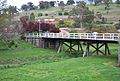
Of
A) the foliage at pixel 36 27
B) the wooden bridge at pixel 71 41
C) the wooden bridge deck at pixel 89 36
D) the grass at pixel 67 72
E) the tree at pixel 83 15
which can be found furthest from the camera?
the tree at pixel 83 15

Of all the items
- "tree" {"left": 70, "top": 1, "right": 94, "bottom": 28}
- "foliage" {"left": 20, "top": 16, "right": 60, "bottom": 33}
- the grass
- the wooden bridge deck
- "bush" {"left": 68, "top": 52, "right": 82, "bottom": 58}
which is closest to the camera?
the grass

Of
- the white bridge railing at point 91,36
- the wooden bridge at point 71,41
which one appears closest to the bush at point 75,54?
the wooden bridge at point 71,41

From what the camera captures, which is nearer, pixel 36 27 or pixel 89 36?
pixel 89 36

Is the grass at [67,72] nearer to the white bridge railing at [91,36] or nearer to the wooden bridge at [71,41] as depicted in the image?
the white bridge railing at [91,36]

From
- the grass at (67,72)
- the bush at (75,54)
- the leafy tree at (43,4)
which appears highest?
the leafy tree at (43,4)

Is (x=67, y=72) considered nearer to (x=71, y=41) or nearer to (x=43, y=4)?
(x=71, y=41)

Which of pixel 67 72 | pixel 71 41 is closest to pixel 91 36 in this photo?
pixel 71 41

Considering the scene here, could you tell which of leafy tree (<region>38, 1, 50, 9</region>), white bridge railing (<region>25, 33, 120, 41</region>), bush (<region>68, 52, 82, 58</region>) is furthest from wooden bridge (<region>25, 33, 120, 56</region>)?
leafy tree (<region>38, 1, 50, 9</region>)

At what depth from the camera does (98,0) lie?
174m

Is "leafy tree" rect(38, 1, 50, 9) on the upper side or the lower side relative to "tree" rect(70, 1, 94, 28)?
upper

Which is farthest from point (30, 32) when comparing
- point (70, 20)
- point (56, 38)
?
point (70, 20)

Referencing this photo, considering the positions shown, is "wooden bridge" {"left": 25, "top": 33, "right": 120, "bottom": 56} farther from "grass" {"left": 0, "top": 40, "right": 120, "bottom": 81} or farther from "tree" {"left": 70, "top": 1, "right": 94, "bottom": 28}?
"tree" {"left": 70, "top": 1, "right": 94, "bottom": 28}

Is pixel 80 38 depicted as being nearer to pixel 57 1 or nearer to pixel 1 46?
pixel 1 46

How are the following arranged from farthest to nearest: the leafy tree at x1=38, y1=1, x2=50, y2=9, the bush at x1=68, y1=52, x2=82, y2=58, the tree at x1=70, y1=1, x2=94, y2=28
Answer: the leafy tree at x1=38, y1=1, x2=50, y2=9, the tree at x1=70, y1=1, x2=94, y2=28, the bush at x1=68, y1=52, x2=82, y2=58
